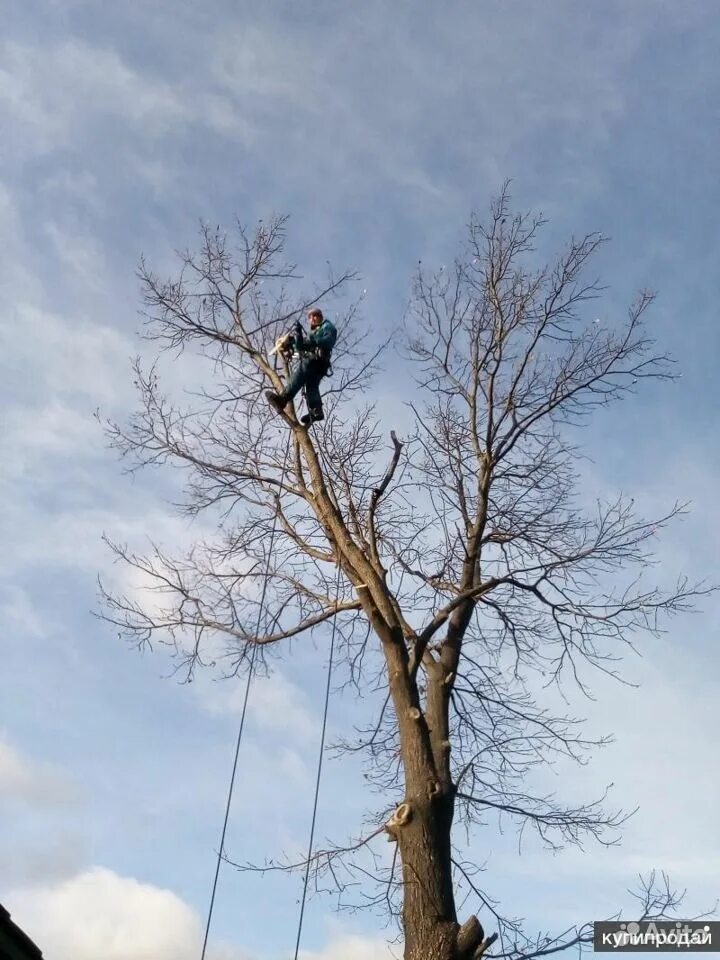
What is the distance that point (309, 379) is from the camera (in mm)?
9117

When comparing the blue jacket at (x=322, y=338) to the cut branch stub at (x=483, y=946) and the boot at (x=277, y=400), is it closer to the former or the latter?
the boot at (x=277, y=400)

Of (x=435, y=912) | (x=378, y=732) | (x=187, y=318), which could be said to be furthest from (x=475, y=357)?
(x=435, y=912)

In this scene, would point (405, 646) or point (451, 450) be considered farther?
point (451, 450)

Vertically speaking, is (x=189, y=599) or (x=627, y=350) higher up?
(x=627, y=350)

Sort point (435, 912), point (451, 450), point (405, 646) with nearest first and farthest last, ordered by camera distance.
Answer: point (435, 912), point (405, 646), point (451, 450)

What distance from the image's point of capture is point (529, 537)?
8805 mm

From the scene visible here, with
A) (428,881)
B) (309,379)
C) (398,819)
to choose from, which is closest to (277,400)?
(309,379)

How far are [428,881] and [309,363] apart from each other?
4.06 m

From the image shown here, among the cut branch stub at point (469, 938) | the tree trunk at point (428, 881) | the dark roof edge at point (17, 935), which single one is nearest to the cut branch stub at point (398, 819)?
the tree trunk at point (428, 881)

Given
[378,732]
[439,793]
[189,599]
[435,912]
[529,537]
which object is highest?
[529,537]

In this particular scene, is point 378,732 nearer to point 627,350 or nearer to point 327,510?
point 327,510

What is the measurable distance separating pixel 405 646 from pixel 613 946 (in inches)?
101

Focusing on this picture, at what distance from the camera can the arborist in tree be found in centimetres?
904

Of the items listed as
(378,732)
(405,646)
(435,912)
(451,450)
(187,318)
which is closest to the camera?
(435,912)
